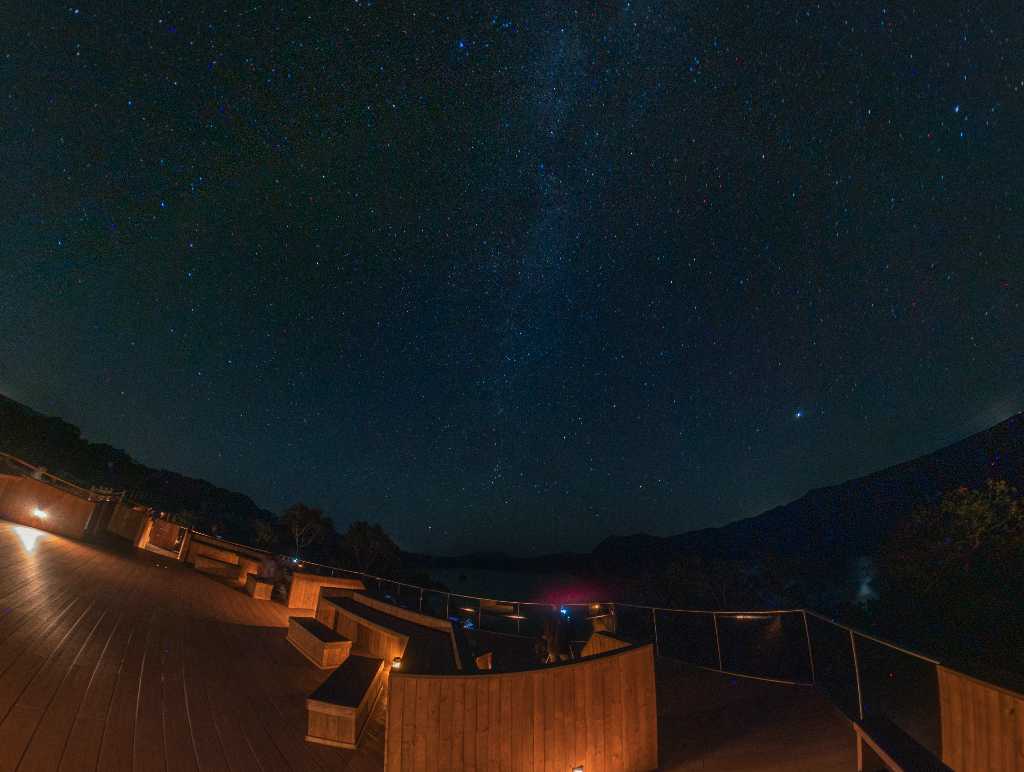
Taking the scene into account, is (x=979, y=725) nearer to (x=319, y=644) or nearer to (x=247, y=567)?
(x=319, y=644)

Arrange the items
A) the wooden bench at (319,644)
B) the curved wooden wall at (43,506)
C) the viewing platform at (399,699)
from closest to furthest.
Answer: the viewing platform at (399,699) → the wooden bench at (319,644) → the curved wooden wall at (43,506)

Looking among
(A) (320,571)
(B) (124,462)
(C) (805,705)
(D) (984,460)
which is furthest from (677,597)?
(B) (124,462)

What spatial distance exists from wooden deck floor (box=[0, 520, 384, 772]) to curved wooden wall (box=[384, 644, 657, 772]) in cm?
136

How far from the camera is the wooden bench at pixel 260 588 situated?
391 inches

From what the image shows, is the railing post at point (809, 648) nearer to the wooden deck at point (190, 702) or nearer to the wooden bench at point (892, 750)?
the wooden deck at point (190, 702)

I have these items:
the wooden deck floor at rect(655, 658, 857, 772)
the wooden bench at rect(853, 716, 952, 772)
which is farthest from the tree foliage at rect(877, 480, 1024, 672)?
the wooden bench at rect(853, 716, 952, 772)

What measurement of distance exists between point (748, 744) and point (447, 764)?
9.73 feet

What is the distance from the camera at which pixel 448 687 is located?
362cm

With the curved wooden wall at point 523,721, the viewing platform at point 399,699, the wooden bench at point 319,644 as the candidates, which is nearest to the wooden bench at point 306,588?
the viewing platform at point 399,699

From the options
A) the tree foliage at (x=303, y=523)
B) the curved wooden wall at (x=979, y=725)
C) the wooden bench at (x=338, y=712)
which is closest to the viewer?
the curved wooden wall at (x=979, y=725)

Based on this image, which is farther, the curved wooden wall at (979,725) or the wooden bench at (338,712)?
the wooden bench at (338,712)

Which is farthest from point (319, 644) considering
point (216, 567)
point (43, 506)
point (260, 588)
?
point (43, 506)

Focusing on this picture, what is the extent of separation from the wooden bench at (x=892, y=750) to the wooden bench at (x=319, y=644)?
6.37 m

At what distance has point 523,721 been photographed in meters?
3.69
